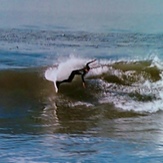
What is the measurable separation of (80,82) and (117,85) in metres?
0.65

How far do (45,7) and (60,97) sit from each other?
637 cm

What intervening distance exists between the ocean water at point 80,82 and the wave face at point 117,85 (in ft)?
0.05

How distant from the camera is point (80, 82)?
10.0 meters

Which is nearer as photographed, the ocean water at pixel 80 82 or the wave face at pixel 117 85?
the ocean water at pixel 80 82

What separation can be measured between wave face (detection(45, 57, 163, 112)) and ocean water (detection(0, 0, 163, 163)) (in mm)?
16

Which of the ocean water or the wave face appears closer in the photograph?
the ocean water

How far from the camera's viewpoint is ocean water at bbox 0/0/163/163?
5898 mm

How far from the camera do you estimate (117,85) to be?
32.9 ft

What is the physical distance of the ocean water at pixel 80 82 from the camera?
5.90 meters

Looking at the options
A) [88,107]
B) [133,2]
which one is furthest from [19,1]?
[88,107]

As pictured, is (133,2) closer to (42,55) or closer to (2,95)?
(42,55)

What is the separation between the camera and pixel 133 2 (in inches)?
614

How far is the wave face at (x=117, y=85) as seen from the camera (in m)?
8.77

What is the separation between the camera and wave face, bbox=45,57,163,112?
8.77 m
